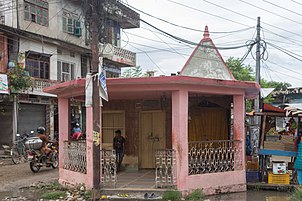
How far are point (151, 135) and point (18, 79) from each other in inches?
A: 379

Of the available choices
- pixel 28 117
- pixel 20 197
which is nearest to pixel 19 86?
pixel 28 117

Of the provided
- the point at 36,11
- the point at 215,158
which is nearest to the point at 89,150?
the point at 215,158

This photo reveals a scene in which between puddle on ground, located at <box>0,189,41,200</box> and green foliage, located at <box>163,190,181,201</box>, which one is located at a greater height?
green foliage, located at <box>163,190,181,201</box>

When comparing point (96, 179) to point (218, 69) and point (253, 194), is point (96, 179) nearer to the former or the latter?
point (253, 194)

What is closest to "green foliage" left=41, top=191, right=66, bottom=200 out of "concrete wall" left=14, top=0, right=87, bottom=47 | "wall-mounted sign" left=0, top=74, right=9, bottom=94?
"wall-mounted sign" left=0, top=74, right=9, bottom=94

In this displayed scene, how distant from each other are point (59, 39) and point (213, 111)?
14109 mm

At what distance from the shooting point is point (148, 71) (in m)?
12.3

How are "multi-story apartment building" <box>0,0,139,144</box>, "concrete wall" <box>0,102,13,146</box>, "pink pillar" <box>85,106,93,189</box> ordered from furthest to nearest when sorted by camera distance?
"concrete wall" <box>0,102,13,146</box> → "multi-story apartment building" <box>0,0,139,144</box> → "pink pillar" <box>85,106,93,189</box>

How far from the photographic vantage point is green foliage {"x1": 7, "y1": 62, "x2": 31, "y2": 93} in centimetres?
1934

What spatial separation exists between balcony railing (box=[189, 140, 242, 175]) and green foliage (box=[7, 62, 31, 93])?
12.4 metres

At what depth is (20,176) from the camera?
1341 cm

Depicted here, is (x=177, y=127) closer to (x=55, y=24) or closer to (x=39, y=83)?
(x=39, y=83)

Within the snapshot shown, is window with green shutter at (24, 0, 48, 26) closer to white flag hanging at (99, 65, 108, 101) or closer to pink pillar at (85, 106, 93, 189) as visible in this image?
pink pillar at (85, 106, 93, 189)

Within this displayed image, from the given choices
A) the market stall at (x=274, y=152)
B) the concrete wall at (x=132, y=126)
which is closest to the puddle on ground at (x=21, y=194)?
the concrete wall at (x=132, y=126)
